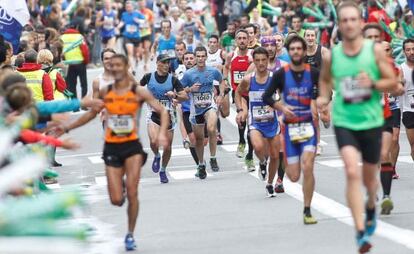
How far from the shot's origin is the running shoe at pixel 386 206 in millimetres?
15258

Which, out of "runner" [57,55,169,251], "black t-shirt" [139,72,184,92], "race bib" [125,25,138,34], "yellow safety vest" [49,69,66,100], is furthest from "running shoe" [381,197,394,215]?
"race bib" [125,25,138,34]

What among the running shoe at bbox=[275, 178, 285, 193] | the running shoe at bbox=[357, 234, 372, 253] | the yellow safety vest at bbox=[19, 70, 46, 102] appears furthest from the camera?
the yellow safety vest at bbox=[19, 70, 46, 102]

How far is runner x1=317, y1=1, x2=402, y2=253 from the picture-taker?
12.1 metres

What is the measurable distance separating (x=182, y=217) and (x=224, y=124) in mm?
11529

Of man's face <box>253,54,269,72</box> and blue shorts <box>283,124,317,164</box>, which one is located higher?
man's face <box>253,54,269,72</box>

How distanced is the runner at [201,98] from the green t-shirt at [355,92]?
25.8ft

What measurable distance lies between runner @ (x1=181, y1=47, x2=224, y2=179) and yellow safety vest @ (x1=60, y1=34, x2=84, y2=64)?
1035cm

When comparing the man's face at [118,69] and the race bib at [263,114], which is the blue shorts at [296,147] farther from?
the race bib at [263,114]

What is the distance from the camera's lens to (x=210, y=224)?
15.5 m

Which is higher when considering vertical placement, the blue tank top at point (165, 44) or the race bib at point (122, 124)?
the race bib at point (122, 124)

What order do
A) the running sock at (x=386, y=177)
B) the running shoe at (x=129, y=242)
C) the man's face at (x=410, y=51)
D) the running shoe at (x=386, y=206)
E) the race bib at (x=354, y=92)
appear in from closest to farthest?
1. the race bib at (x=354, y=92)
2. the running shoe at (x=129, y=242)
3. the running shoe at (x=386, y=206)
4. the running sock at (x=386, y=177)
5. the man's face at (x=410, y=51)

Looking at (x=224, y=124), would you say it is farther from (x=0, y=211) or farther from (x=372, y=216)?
(x=0, y=211)

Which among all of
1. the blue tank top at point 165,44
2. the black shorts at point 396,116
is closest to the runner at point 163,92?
the black shorts at point 396,116

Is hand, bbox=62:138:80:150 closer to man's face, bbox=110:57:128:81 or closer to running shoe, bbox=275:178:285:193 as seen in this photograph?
man's face, bbox=110:57:128:81
